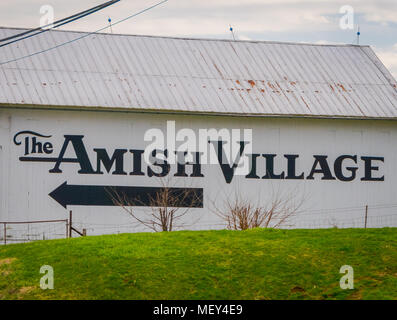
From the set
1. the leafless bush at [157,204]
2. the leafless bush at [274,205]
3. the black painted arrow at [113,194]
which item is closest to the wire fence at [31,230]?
the black painted arrow at [113,194]

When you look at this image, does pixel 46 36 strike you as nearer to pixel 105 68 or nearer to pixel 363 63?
pixel 105 68

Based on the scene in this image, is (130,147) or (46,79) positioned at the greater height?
(46,79)

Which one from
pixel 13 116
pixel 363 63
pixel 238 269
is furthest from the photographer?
pixel 363 63

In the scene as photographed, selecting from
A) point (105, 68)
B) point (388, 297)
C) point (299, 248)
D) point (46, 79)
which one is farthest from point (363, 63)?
point (388, 297)

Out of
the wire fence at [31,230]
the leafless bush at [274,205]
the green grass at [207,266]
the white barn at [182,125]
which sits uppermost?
the white barn at [182,125]

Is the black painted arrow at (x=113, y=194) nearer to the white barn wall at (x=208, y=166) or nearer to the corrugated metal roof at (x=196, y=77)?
the white barn wall at (x=208, y=166)

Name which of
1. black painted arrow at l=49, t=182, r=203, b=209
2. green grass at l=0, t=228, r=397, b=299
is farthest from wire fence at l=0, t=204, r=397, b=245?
green grass at l=0, t=228, r=397, b=299

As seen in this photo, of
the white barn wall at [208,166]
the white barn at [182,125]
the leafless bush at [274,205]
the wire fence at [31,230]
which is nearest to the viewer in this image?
the wire fence at [31,230]

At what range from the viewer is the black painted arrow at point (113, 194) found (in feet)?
76.6

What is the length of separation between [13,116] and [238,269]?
10.7 m

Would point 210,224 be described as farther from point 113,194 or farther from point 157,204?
point 113,194

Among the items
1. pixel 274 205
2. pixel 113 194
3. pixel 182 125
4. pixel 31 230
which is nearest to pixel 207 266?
pixel 113 194

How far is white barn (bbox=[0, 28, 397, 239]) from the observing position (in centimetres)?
2325
